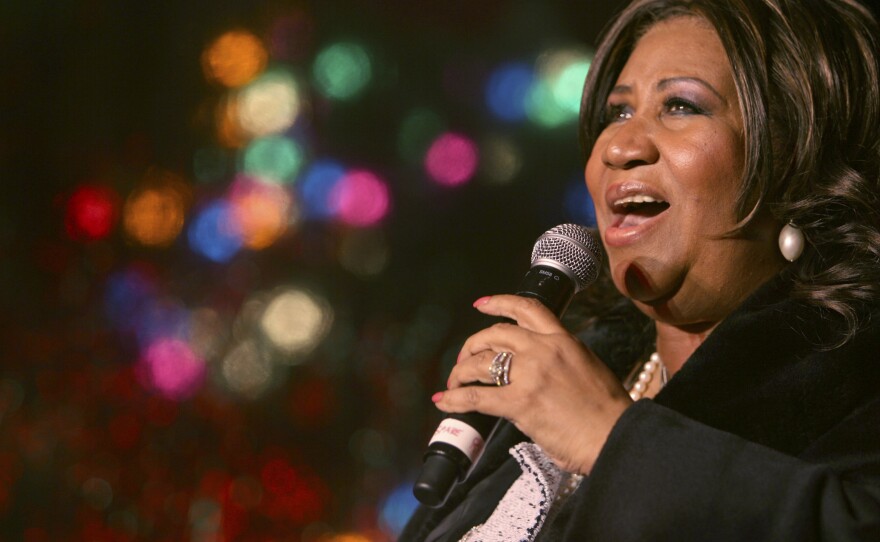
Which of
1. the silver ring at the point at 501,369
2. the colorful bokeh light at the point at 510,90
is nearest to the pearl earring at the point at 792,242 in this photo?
the silver ring at the point at 501,369

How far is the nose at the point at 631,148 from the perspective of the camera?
1327 millimetres

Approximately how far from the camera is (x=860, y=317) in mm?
1215

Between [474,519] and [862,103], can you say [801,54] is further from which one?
[474,519]

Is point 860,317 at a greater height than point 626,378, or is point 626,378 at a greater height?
point 860,317

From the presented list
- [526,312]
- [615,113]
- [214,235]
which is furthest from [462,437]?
[214,235]

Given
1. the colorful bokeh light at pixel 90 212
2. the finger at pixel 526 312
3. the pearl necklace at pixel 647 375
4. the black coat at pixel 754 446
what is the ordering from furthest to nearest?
the colorful bokeh light at pixel 90 212 → the pearl necklace at pixel 647 375 → the finger at pixel 526 312 → the black coat at pixel 754 446

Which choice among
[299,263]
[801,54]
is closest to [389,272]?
[299,263]

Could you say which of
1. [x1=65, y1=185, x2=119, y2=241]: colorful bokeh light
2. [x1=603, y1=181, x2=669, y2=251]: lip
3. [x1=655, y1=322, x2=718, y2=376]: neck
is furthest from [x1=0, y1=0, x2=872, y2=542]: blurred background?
[x1=603, y1=181, x2=669, y2=251]: lip

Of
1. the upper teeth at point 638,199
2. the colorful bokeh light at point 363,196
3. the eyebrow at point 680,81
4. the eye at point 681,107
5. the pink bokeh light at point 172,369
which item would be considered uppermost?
the eyebrow at point 680,81

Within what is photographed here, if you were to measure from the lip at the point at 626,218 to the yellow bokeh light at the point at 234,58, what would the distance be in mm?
1865

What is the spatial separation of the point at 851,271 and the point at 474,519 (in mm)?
695

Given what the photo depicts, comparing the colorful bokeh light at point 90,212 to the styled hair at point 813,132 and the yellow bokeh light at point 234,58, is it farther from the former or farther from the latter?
the styled hair at point 813,132

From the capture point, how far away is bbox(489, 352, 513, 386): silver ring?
3.37 feet

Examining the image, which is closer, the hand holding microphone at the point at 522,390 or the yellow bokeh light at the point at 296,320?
the hand holding microphone at the point at 522,390
